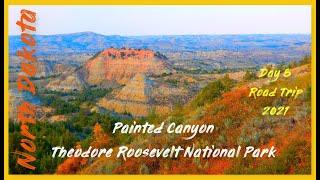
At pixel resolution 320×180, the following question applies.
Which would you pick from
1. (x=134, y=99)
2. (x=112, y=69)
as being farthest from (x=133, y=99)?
(x=112, y=69)

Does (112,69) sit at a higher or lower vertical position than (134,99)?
higher

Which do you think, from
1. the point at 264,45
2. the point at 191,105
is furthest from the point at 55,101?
the point at 264,45

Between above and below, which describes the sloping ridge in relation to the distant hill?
below

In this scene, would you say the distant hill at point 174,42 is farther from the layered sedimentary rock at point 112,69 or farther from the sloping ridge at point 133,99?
the sloping ridge at point 133,99

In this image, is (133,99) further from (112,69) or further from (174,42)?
(174,42)

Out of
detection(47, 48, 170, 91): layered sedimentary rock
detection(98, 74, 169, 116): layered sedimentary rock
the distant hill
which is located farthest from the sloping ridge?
the distant hill

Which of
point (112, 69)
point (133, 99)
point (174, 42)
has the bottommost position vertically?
point (133, 99)

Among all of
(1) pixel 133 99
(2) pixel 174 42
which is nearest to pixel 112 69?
(1) pixel 133 99

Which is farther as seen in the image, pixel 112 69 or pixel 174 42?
pixel 112 69

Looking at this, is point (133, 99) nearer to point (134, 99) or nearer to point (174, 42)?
point (134, 99)

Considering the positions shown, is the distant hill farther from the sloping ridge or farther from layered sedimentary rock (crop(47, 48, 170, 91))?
the sloping ridge

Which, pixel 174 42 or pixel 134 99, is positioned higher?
pixel 174 42

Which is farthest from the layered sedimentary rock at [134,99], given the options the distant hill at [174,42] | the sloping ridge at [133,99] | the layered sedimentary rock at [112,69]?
the distant hill at [174,42]

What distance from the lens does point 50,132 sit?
19.9m
